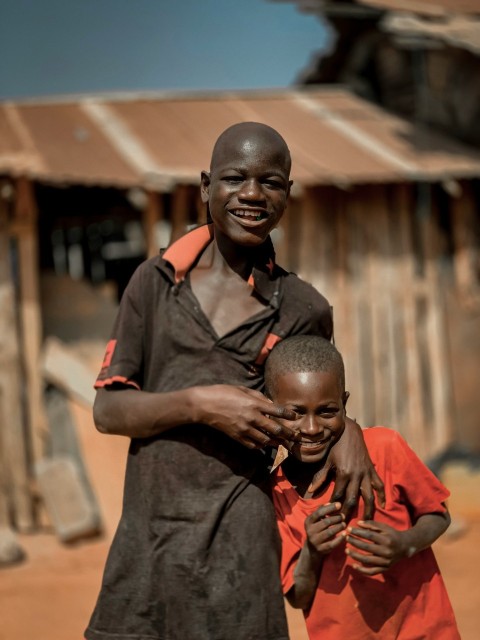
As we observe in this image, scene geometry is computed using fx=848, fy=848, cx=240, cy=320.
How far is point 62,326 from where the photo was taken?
7.03 meters

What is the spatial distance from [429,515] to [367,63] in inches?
298

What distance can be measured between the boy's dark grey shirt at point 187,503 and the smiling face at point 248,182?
6.5 inches

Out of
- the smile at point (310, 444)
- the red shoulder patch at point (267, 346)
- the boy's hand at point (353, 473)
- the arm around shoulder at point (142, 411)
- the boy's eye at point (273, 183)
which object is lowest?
the boy's hand at point (353, 473)

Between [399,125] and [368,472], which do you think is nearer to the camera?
[368,472]

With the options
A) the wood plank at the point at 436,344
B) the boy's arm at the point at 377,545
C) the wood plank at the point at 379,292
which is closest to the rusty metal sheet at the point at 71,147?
the wood plank at the point at 379,292

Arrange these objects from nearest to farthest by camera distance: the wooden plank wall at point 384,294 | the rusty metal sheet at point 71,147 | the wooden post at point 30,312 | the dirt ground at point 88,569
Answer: the dirt ground at point 88,569, the rusty metal sheet at point 71,147, the wooden post at point 30,312, the wooden plank wall at point 384,294

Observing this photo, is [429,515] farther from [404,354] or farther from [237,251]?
[404,354]

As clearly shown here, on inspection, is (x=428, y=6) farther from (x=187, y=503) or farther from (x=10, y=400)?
(x=187, y=503)

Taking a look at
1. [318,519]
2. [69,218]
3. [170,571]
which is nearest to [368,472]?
[318,519]

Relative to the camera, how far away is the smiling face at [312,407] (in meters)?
2.02

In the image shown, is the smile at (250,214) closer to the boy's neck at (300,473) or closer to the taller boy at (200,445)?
the taller boy at (200,445)

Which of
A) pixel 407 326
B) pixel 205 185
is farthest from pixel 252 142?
pixel 407 326

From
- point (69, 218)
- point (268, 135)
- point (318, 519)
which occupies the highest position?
point (268, 135)

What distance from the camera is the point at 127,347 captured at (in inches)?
81.0
